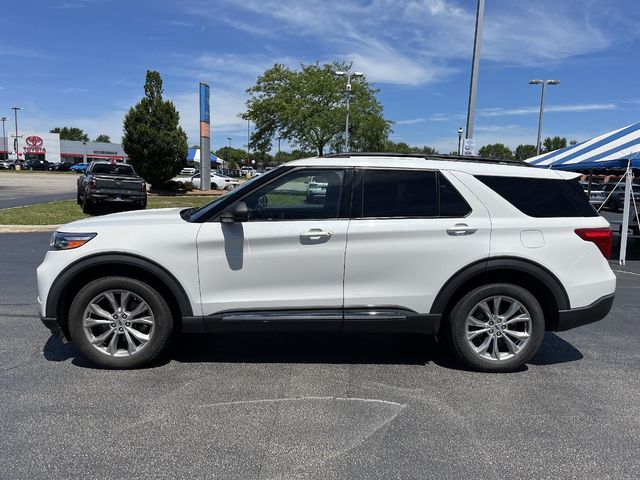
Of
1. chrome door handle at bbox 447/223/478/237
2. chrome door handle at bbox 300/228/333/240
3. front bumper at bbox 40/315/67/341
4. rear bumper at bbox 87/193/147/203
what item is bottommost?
front bumper at bbox 40/315/67/341

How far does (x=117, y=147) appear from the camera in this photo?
98875 mm

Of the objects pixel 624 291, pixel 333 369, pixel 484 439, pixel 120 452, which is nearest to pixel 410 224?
pixel 333 369

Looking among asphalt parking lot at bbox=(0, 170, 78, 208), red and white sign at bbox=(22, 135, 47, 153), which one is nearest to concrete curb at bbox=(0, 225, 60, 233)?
asphalt parking lot at bbox=(0, 170, 78, 208)

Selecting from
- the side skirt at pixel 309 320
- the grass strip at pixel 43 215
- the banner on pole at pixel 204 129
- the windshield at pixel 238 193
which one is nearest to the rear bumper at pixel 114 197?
the grass strip at pixel 43 215

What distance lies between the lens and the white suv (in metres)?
4.00

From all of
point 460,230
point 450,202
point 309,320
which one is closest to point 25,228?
point 309,320

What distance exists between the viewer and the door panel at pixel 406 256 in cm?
403

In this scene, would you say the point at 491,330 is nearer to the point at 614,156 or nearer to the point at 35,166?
the point at 614,156

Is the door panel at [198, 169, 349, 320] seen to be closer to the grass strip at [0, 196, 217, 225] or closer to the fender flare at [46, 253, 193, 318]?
the fender flare at [46, 253, 193, 318]

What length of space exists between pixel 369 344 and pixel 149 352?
2048 millimetres

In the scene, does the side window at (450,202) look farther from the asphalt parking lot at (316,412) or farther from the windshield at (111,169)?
the windshield at (111,169)

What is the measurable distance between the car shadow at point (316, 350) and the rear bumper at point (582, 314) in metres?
0.53

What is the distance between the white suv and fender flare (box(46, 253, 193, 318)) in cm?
1

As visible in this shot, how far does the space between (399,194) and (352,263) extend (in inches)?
27.8
